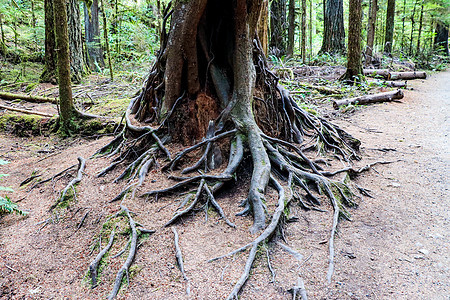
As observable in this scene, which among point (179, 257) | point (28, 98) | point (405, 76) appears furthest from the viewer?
point (405, 76)

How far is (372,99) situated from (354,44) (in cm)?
242

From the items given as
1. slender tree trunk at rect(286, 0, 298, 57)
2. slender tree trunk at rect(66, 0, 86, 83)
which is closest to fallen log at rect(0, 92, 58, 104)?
slender tree trunk at rect(66, 0, 86, 83)

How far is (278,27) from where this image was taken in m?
16.0

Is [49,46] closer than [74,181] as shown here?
No

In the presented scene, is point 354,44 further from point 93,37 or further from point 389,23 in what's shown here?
point 93,37

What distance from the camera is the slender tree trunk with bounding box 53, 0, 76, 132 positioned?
578 cm

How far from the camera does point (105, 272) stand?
277 cm

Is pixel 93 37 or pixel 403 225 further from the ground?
pixel 93 37

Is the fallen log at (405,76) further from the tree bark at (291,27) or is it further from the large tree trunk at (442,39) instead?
the large tree trunk at (442,39)

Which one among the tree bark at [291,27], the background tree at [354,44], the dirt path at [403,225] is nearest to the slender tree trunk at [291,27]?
the tree bark at [291,27]

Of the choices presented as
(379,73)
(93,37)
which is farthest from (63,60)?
(379,73)

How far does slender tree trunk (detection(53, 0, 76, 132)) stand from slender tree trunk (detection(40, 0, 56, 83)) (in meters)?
3.74

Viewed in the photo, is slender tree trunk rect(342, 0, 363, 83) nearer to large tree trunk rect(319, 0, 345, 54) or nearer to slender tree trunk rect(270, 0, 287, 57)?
slender tree trunk rect(270, 0, 287, 57)

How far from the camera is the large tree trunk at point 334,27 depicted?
50.8 feet
